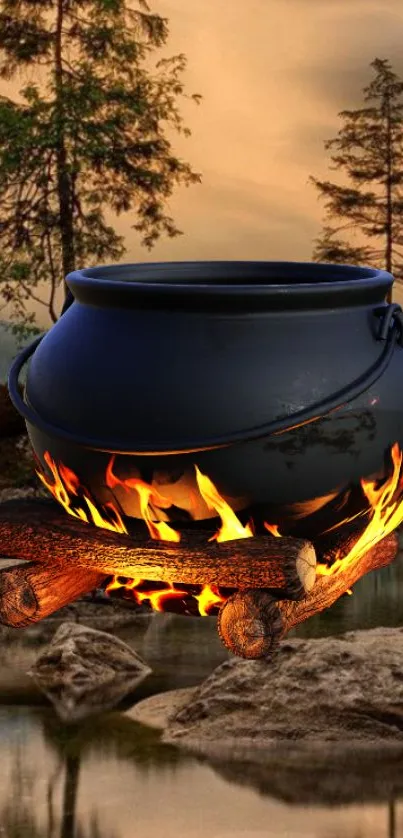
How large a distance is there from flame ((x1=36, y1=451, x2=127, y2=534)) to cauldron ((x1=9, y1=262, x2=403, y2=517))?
0.21 feet

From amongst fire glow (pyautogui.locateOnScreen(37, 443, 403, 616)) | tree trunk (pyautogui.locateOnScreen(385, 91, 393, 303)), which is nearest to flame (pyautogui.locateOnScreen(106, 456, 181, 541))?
fire glow (pyautogui.locateOnScreen(37, 443, 403, 616))

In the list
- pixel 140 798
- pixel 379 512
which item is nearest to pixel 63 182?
pixel 140 798

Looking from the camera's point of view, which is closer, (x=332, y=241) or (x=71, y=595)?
(x=71, y=595)

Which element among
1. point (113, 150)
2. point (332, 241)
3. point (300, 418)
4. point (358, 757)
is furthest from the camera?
point (332, 241)

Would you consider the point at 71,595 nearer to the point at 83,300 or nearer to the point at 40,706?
the point at 83,300

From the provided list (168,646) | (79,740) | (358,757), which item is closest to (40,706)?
(79,740)

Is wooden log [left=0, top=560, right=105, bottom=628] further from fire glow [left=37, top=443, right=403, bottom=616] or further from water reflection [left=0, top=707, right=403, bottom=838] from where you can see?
water reflection [left=0, top=707, right=403, bottom=838]

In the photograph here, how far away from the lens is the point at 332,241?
1939cm

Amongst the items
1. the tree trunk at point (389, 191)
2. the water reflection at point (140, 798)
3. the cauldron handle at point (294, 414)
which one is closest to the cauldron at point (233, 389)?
the cauldron handle at point (294, 414)

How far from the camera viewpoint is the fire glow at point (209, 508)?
4.22 m

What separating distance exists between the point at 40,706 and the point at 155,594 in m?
4.01

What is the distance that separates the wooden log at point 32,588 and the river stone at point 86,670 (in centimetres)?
380

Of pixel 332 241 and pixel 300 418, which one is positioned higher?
pixel 332 241

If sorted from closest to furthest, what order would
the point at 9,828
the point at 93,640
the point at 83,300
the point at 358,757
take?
the point at 83,300 < the point at 9,828 < the point at 358,757 < the point at 93,640
